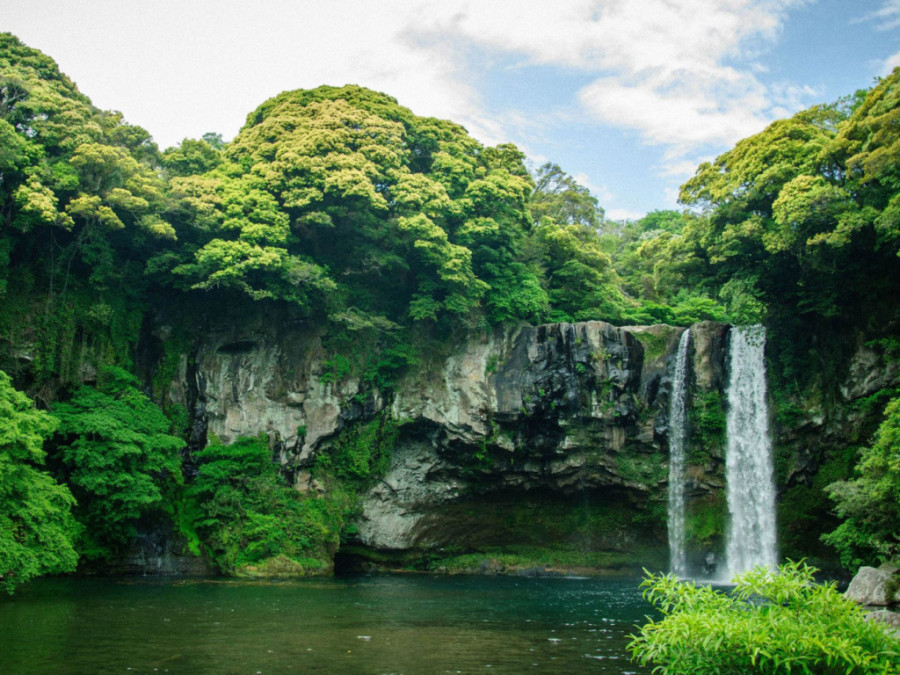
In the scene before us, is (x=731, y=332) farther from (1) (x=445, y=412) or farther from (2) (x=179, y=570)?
(2) (x=179, y=570)

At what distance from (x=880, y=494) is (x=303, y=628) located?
42.1 ft

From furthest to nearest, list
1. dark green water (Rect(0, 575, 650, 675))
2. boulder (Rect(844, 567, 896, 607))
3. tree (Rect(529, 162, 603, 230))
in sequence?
tree (Rect(529, 162, 603, 230)) < boulder (Rect(844, 567, 896, 607)) < dark green water (Rect(0, 575, 650, 675))

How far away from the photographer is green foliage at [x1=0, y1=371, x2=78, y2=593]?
13773mm

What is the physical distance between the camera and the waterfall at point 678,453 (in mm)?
25344

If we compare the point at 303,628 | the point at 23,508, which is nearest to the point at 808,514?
the point at 303,628

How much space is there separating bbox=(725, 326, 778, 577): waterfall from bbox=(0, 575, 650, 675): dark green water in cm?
611

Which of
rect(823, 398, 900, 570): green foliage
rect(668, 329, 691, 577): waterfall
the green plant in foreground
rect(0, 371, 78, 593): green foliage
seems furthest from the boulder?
rect(0, 371, 78, 593): green foliage

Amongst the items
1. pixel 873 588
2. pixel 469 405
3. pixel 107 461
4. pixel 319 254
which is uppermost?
pixel 319 254

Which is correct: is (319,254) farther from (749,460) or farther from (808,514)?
(808,514)

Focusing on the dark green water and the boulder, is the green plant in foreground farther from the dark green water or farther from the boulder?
the boulder

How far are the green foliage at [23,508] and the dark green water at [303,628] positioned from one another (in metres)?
0.81

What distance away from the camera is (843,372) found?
22.1 metres

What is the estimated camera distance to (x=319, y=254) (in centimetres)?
2681

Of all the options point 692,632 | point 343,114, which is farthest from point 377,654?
point 343,114
